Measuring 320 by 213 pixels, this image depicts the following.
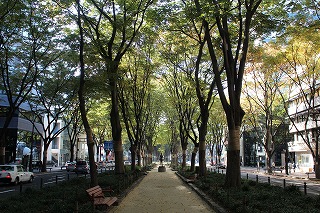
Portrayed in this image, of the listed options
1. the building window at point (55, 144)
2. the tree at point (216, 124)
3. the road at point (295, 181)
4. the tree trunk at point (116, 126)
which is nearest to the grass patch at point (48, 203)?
the tree trunk at point (116, 126)

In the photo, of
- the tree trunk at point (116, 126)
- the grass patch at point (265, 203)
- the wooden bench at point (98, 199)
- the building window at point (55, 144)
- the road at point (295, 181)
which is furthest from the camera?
the building window at point (55, 144)

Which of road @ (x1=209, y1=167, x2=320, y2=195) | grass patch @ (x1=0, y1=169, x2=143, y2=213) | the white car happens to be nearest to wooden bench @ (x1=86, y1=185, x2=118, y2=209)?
grass patch @ (x1=0, y1=169, x2=143, y2=213)

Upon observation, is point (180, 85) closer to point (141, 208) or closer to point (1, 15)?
point (1, 15)

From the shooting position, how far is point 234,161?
14.1 meters

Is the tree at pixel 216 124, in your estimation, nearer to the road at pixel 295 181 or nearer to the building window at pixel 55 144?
the road at pixel 295 181

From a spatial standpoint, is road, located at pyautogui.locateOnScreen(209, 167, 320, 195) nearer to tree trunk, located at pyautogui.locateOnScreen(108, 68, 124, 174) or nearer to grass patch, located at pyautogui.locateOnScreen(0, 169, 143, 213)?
tree trunk, located at pyautogui.locateOnScreen(108, 68, 124, 174)

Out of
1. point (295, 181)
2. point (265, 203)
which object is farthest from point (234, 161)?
point (295, 181)

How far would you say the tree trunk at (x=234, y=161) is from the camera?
14.1m

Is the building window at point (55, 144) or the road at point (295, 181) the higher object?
the building window at point (55, 144)

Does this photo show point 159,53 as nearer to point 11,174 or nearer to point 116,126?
point 116,126

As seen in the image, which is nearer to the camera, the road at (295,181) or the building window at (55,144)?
the road at (295,181)

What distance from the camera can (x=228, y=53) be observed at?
14.6m

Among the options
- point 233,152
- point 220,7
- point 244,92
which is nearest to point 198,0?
point 220,7

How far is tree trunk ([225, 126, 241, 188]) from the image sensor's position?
14125mm
